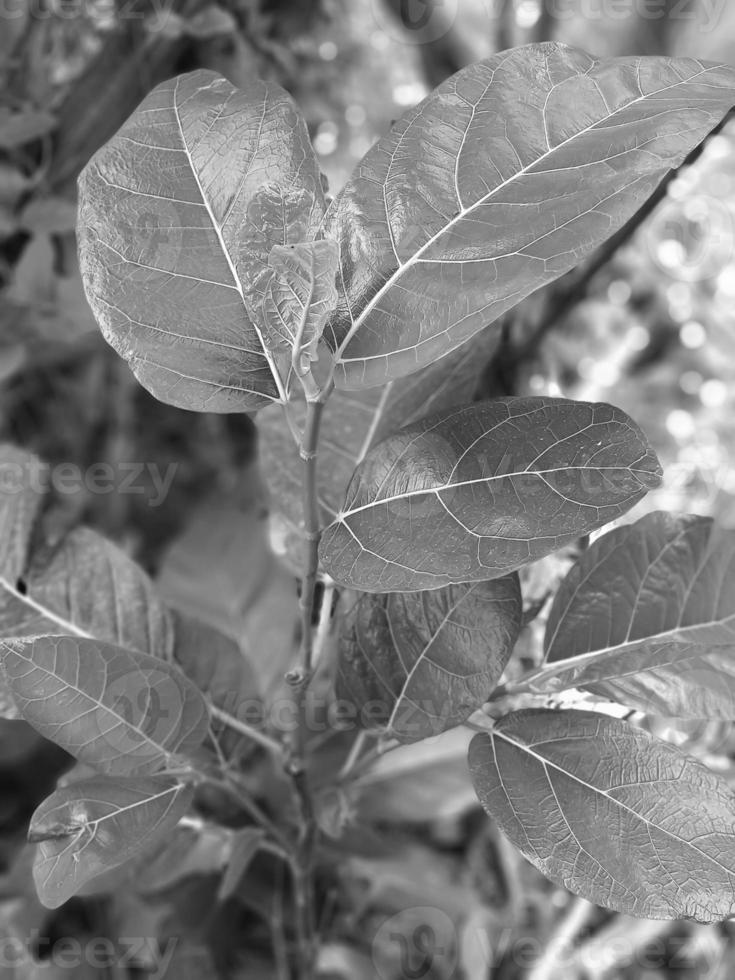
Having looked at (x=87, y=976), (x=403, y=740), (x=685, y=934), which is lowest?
(x=685, y=934)

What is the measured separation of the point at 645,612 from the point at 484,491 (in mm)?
162

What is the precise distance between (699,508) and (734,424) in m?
0.43

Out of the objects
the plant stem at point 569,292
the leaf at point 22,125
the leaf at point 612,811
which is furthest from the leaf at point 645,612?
the leaf at point 22,125

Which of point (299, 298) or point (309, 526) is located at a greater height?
point (299, 298)

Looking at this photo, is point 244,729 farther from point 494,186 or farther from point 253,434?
point 253,434

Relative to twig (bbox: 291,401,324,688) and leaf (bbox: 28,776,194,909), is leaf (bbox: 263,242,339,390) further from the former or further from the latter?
leaf (bbox: 28,776,194,909)

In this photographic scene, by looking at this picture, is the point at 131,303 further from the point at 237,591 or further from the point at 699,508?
the point at 699,508

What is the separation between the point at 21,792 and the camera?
1017 mm

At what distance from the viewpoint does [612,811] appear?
0.45 m

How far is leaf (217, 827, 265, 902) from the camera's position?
53 cm

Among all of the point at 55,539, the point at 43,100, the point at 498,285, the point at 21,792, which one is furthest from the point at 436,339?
the point at 21,792

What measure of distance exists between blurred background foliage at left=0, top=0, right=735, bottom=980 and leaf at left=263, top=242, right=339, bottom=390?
0.28m

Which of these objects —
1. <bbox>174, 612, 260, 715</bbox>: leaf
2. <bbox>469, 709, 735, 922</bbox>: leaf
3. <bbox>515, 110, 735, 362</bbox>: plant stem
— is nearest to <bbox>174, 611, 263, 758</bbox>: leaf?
<bbox>174, 612, 260, 715</bbox>: leaf

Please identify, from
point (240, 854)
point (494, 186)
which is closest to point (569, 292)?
point (494, 186)
